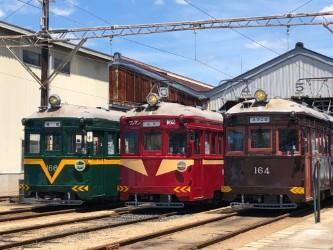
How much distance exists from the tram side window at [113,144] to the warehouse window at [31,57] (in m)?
9.47

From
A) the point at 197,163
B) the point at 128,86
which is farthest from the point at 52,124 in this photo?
the point at 128,86

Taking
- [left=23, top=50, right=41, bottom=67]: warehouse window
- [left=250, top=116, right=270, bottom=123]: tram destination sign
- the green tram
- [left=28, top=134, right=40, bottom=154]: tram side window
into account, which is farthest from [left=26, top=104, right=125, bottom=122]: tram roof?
Answer: [left=23, top=50, right=41, bottom=67]: warehouse window

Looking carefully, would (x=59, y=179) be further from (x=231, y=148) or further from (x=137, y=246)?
(x=137, y=246)

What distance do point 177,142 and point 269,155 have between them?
8.43ft

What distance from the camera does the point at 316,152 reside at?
680 inches

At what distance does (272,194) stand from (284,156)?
41.0 inches

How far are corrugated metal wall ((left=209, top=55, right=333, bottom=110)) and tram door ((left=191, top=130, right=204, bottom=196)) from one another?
62.6ft

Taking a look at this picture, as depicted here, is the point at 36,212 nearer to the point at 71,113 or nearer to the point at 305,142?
the point at 71,113

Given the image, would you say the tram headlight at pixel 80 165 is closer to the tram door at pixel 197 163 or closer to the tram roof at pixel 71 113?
the tram roof at pixel 71 113

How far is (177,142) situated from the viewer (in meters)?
16.9

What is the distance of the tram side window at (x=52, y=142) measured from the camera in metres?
17.8

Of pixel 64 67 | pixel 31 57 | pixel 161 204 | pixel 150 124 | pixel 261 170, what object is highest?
pixel 31 57

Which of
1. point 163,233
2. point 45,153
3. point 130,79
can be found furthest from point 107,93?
point 163,233

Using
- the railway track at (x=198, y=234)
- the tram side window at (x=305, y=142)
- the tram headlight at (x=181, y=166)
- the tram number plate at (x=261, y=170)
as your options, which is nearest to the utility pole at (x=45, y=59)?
the tram headlight at (x=181, y=166)
